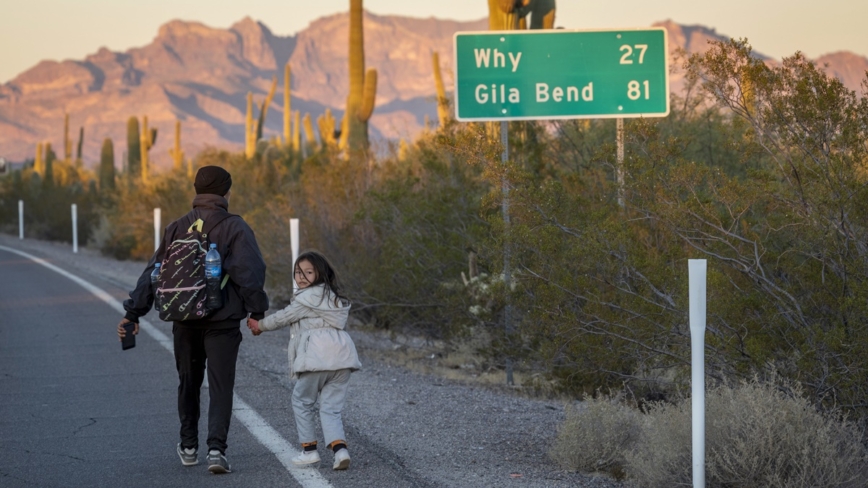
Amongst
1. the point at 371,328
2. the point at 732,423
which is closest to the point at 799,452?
the point at 732,423

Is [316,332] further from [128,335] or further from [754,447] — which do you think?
[754,447]

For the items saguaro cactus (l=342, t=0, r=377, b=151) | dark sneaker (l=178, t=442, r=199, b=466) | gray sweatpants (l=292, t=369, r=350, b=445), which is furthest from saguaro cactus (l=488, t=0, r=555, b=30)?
saguaro cactus (l=342, t=0, r=377, b=151)

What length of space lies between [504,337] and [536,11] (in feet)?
23.8

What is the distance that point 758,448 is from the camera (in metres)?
6.05

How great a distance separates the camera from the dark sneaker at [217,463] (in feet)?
21.7

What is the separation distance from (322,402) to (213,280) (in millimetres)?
1012

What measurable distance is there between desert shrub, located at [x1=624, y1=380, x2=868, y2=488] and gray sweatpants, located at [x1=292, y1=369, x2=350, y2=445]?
176 centimetres

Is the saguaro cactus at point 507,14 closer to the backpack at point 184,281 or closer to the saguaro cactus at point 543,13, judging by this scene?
the saguaro cactus at point 543,13

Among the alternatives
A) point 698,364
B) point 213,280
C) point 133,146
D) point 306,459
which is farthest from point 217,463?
point 133,146

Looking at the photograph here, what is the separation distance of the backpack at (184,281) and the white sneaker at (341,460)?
1.11m

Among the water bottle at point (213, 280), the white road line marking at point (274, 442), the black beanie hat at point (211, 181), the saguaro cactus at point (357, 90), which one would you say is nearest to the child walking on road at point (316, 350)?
the white road line marking at point (274, 442)

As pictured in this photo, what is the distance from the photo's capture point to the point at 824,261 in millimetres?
7309

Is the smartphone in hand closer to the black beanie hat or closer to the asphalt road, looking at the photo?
the asphalt road

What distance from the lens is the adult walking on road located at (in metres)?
6.66
